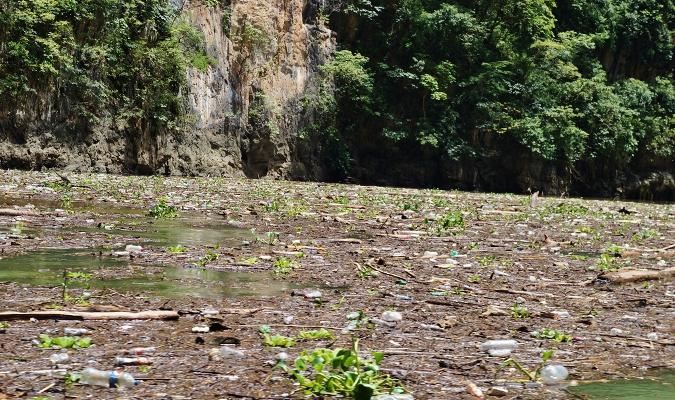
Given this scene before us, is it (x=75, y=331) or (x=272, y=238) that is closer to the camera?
(x=75, y=331)

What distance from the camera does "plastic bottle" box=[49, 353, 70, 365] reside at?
8.73 feet

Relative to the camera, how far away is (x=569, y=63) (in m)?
33.2

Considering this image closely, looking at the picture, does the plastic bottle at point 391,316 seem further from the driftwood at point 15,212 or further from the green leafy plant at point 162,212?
the green leafy plant at point 162,212

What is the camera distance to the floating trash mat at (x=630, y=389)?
2.60 metres

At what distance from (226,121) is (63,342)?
23.5 m

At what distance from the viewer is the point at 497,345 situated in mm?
3277

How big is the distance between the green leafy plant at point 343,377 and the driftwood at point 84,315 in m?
1.09

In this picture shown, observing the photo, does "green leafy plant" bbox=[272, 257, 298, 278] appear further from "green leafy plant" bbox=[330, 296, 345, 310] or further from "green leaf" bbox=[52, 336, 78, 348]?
"green leaf" bbox=[52, 336, 78, 348]

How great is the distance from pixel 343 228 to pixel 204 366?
6540mm

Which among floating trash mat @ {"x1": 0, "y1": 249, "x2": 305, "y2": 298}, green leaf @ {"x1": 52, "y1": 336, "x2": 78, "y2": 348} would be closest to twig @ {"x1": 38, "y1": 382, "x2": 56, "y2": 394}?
green leaf @ {"x1": 52, "y1": 336, "x2": 78, "y2": 348}

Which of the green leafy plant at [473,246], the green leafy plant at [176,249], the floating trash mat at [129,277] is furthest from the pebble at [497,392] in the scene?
the green leafy plant at [473,246]

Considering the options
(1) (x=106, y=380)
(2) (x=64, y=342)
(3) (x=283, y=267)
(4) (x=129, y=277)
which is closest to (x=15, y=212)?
(4) (x=129, y=277)

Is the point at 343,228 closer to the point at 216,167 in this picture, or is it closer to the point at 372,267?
the point at 372,267

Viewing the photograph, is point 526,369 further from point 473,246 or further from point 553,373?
point 473,246
